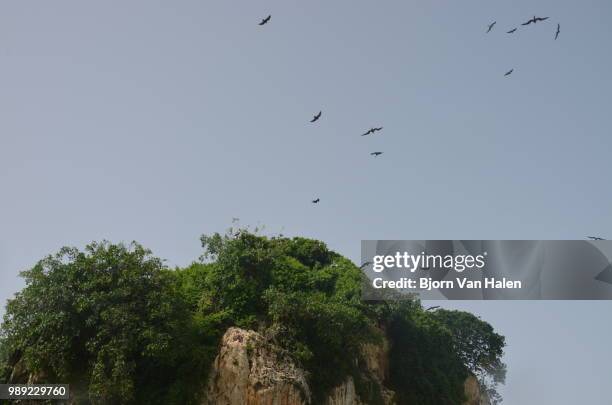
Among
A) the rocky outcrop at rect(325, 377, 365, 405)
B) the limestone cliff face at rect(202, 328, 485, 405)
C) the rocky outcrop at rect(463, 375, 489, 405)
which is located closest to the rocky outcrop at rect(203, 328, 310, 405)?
the limestone cliff face at rect(202, 328, 485, 405)

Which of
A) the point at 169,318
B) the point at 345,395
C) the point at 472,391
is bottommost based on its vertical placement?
the point at 345,395

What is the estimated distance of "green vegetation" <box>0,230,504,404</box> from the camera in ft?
93.8

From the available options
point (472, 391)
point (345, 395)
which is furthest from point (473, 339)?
point (345, 395)

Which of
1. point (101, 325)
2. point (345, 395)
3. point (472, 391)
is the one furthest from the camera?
point (472, 391)

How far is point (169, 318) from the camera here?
29328 mm

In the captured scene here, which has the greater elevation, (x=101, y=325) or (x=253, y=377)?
(x=101, y=325)

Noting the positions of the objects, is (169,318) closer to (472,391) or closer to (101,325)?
(101,325)

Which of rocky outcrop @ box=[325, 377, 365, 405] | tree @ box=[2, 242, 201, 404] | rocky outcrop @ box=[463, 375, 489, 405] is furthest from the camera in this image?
rocky outcrop @ box=[463, 375, 489, 405]

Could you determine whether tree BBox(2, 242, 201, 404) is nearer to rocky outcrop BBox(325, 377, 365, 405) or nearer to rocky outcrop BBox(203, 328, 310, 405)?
rocky outcrop BBox(203, 328, 310, 405)

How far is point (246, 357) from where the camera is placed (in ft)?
97.0

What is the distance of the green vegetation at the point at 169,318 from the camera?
2858 cm

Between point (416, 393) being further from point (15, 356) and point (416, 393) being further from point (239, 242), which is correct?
point (15, 356)

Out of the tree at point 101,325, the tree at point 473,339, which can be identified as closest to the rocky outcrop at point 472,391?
the tree at point 473,339

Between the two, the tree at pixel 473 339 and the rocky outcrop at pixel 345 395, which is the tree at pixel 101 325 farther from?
the tree at pixel 473 339
